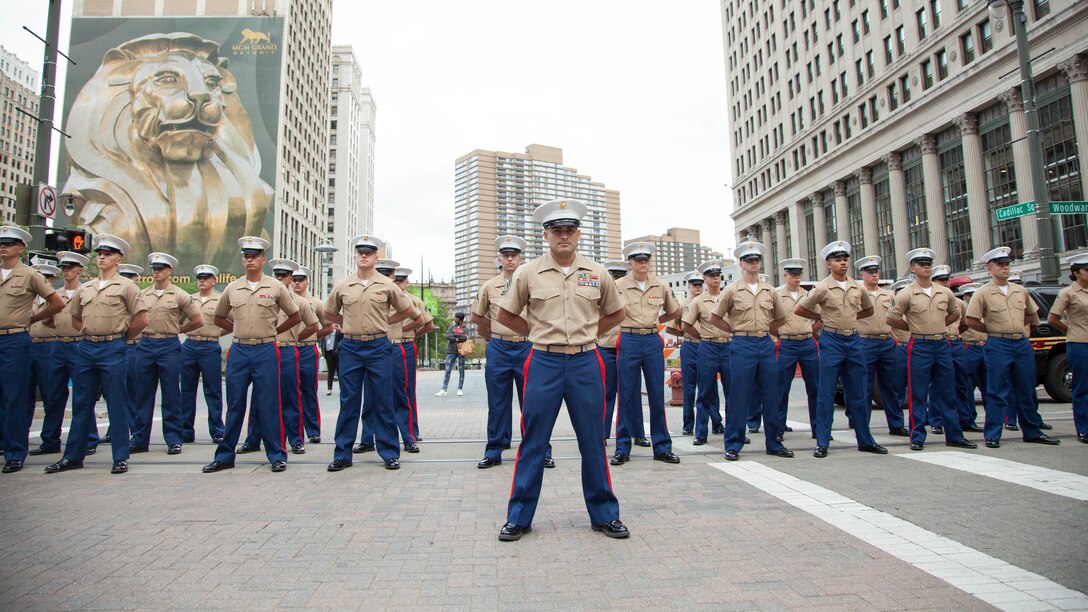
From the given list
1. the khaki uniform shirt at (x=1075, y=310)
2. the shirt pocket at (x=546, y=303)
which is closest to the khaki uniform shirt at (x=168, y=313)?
the shirt pocket at (x=546, y=303)

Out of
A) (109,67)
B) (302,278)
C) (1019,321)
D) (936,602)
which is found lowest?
(936,602)

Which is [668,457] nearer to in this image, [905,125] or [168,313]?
[168,313]

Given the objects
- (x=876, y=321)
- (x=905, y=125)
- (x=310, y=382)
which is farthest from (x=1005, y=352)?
(x=905, y=125)

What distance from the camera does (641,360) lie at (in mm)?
7215

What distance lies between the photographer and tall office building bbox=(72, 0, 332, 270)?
66250mm

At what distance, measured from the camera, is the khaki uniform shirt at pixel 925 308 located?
7.60m

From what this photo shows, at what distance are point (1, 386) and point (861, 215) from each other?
56976 mm

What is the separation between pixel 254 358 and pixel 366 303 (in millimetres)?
1386

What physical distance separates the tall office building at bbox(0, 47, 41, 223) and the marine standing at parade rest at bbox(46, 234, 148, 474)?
56.7 metres

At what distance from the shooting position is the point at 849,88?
53031 mm

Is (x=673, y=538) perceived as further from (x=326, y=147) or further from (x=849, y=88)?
(x=326, y=147)

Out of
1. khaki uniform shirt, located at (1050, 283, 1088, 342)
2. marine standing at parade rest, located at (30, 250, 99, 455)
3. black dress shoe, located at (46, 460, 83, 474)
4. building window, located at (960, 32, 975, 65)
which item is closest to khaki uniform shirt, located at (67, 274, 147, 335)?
marine standing at parade rest, located at (30, 250, 99, 455)

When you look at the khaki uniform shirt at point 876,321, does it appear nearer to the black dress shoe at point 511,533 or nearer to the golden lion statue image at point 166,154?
the black dress shoe at point 511,533

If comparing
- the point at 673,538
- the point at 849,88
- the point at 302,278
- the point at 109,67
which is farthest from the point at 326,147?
the point at 673,538
